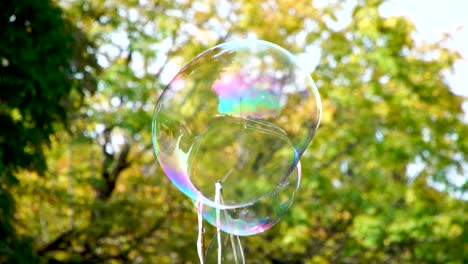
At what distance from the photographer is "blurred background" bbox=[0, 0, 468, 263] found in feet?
34.7

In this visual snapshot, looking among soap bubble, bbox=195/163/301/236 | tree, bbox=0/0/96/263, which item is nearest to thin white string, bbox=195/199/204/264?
soap bubble, bbox=195/163/301/236

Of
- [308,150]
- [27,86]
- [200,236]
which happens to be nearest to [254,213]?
[200,236]

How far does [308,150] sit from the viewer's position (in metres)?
11.9

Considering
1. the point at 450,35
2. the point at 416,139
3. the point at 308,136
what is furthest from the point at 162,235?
the point at 308,136

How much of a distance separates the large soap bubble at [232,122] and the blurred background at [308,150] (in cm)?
553

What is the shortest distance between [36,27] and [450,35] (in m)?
7.48

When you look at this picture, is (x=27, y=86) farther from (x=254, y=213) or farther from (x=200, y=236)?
(x=200, y=236)

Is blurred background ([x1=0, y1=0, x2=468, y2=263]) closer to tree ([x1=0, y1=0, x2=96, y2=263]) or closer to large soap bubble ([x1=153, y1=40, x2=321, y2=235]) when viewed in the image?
tree ([x1=0, y1=0, x2=96, y2=263])

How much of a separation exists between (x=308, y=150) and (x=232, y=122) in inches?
313

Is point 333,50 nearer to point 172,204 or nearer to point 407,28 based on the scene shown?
point 407,28

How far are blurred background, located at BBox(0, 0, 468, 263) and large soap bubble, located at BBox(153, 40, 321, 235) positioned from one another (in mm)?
5525

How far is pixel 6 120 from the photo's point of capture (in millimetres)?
7004

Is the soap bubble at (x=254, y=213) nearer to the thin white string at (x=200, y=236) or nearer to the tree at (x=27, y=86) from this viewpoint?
the thin white string at (x=200, y=236)

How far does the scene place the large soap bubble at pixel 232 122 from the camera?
4.04m
